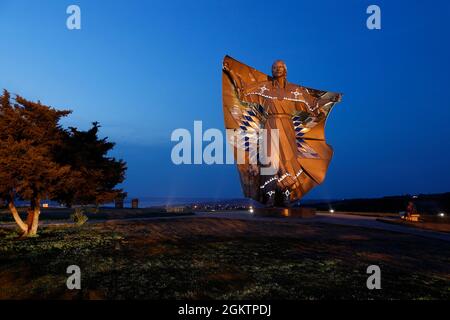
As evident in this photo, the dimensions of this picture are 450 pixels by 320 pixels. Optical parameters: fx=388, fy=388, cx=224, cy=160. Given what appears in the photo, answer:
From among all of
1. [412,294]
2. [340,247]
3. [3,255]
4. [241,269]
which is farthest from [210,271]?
[3,255]

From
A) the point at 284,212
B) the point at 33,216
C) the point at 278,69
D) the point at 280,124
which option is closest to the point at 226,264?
the point at 33,216

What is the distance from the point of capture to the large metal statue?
82.5 feet

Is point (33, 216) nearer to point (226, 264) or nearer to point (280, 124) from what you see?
point (226, 264)

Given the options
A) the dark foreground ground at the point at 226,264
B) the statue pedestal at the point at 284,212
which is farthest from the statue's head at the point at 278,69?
the dark foreground ground at the point at 226,264

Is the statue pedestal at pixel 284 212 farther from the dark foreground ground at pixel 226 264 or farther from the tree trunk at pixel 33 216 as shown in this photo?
the tree trunk at pixel 33 216

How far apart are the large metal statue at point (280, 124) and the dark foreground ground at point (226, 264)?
675 centimetres

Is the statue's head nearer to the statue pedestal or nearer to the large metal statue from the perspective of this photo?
the large metal statue

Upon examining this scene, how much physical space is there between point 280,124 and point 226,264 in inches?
605

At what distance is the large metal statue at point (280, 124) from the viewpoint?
82.5 feet

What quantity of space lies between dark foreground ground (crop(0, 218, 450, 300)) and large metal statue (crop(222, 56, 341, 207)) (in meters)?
6.75

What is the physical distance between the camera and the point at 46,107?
1819 centimetres

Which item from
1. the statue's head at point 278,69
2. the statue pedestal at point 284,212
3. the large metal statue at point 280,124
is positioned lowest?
the statue pedestal at point 284,212

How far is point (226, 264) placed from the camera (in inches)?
440
